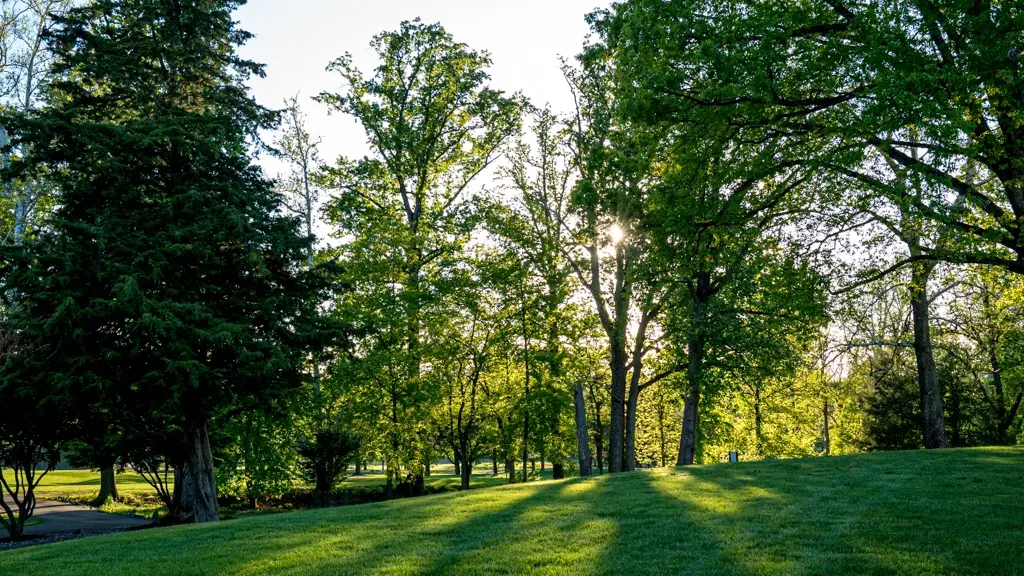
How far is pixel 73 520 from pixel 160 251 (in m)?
11.7

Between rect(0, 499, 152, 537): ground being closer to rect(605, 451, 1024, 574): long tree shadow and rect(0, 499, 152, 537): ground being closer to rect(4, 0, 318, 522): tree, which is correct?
rect(4, 0, 318, 522): tree

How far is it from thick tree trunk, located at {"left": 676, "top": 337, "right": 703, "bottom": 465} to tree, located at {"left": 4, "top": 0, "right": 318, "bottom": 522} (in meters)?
11.6

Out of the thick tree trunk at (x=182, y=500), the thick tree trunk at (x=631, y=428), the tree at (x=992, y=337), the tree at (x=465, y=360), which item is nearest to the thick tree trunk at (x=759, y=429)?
the tree at (x=992, y=337)


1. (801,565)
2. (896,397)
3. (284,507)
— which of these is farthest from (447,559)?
(896,397)

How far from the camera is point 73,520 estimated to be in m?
19.8

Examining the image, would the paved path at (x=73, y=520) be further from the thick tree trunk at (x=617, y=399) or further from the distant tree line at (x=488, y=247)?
the thick tree trunk at (x=617, y=399)

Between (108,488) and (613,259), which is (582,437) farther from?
(108,488)

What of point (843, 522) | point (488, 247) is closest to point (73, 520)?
point (488, 247)

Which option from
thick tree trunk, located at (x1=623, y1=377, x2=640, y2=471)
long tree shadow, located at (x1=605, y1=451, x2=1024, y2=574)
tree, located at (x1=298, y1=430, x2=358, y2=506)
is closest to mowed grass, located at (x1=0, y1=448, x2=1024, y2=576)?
long tree shadow, located at (x1=605, y1=451, x2=1024, y2=574)

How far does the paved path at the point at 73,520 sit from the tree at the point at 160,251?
330 centimetres

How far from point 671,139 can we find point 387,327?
11.7 m

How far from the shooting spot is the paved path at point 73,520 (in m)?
17.6

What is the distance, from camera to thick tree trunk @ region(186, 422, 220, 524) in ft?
51.1

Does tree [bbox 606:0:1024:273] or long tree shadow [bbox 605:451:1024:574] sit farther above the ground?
tree [bbox 606:0:1024:273]
